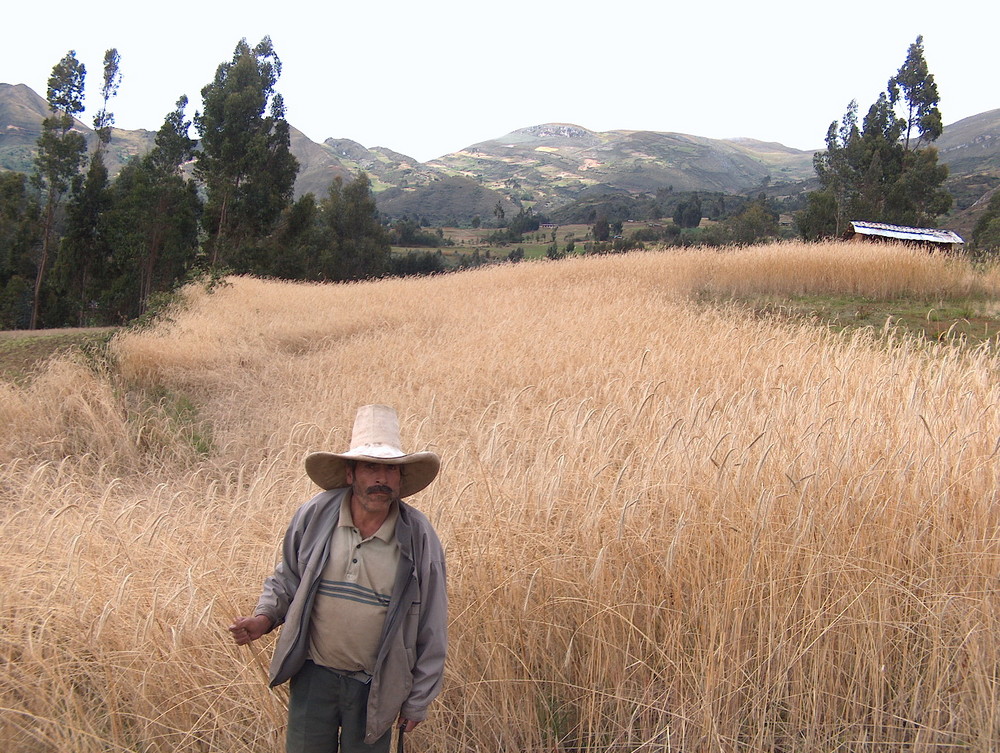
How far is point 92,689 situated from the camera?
2.62 m

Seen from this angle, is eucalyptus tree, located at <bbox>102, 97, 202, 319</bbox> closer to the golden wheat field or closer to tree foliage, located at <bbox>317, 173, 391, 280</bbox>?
tree foliage, located at <bbox>317, 173, 391, 280</bbox>

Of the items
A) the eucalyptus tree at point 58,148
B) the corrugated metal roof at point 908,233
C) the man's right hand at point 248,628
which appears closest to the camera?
the man's right hand at point 248,628

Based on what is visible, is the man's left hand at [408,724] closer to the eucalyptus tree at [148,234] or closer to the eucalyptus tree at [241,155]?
the eucalyptus tree at [148,234]

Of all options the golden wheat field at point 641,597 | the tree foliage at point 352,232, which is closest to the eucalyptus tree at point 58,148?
the tree foliage at point 352,232

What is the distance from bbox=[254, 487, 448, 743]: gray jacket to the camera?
6.34 feet

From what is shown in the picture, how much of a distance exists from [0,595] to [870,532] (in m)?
3.81

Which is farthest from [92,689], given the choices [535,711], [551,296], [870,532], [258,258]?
[258,258]

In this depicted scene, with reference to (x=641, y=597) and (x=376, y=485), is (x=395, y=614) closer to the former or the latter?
(x=376, y=485)

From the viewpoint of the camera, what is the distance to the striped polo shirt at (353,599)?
1.97m

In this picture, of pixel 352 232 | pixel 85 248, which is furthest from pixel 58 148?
pixel 352 232

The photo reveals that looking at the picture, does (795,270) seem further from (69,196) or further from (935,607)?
(69,196)

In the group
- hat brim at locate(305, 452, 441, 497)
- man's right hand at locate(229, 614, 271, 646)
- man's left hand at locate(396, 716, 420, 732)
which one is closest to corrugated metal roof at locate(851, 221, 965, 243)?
hat brim at locate(305, 452, 441, 497)

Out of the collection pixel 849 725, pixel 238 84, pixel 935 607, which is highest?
pixel 238 84

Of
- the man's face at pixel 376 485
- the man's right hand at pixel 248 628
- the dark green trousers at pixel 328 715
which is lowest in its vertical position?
the dark green trousers at pixel 328 715
